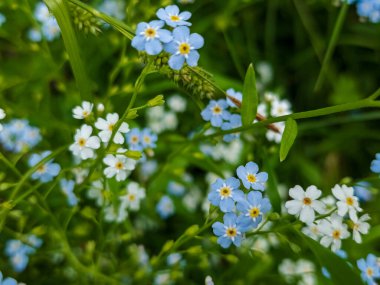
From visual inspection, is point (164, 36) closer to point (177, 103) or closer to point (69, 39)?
point (69, 39)

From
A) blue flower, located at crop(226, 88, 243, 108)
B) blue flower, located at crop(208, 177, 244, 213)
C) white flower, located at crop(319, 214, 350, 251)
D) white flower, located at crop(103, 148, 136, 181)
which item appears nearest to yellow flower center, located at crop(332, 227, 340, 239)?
white flower, located at crop(319, 214, 350, 251)

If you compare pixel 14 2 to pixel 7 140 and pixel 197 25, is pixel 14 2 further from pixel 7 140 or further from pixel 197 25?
pixel 197 25

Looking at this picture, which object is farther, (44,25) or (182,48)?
(44,25)

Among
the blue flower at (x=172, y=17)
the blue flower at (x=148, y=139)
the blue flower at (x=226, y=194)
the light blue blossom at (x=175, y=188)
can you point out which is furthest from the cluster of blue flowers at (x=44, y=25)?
the blue flower at (x=226, y=194)

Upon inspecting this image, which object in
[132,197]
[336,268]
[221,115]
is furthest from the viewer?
[132,197]

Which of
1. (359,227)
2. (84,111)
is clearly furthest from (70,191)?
(359,227)

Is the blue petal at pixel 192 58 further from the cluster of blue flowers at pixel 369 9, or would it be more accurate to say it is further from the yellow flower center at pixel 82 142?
the cluster of blue flowers at pixel 369 9
